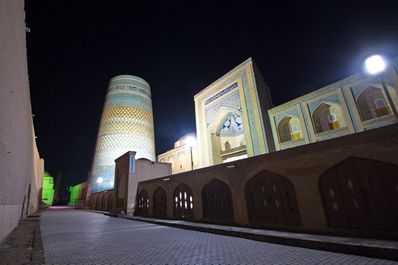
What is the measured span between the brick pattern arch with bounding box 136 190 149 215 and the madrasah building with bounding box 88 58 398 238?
0.11 m

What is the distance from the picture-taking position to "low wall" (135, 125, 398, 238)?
10.2 feet

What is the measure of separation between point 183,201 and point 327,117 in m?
10.9

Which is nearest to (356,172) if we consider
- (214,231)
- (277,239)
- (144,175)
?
(277,239)

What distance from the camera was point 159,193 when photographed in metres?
9.01

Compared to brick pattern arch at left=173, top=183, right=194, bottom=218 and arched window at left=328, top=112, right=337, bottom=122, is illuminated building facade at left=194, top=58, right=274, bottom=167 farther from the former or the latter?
brick pattern arch at left=173, top=183, right=194, bottom=218

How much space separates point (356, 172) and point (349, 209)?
2.18ft

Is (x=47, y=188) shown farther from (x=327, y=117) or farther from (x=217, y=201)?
(x=327, y=117)

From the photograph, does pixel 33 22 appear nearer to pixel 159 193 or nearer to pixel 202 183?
pixel 159 193

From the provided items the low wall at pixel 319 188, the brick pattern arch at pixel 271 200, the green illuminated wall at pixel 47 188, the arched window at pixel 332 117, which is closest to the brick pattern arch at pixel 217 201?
the low wall at pixel 319 188

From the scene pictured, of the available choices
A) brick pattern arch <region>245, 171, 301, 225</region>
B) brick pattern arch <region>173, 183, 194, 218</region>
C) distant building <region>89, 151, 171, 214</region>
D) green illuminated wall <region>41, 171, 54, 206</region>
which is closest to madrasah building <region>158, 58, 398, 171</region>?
distant building <region>89, 151, 171, 214</region>

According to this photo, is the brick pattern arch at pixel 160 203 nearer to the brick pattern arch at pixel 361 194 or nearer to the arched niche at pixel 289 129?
the brick pattern arch at pixel 361 194

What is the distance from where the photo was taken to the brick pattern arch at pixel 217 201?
18.4ft

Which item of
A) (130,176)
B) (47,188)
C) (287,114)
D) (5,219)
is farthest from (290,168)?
(47,188)

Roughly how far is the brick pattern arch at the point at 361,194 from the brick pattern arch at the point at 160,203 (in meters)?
6.44
